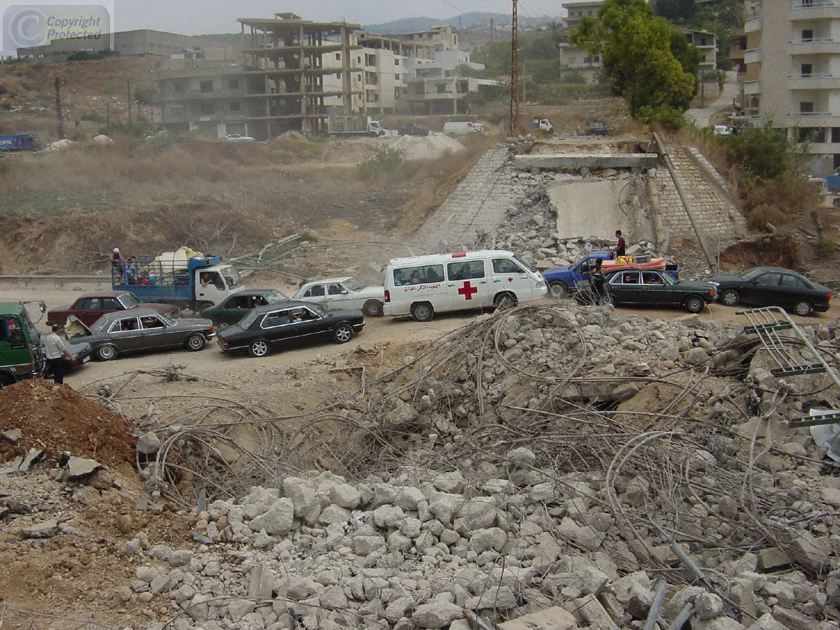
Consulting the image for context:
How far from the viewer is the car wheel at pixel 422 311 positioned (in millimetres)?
18438

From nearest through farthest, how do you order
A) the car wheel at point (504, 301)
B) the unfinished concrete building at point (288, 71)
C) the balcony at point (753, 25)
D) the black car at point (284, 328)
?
the black car at point (284, 328) → the car wheel at point (504, 301) → the balcony at point (753, 25) → the unfinished concrete building at point (288, 71)

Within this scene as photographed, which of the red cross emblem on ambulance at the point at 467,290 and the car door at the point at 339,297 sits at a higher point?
the red cross emblem on ambulance at the point at 467,290

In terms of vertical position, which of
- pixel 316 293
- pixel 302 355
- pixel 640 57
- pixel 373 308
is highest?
pixel 640 57

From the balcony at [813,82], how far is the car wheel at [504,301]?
1452 inches

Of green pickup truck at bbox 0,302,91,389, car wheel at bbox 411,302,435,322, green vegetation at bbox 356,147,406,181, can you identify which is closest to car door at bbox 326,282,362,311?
car wheel at bbox 411,302,435,322

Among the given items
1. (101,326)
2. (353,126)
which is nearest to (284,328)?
(101,326)

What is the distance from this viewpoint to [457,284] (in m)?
18.1

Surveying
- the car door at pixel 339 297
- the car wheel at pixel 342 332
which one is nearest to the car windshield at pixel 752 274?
the car door at pixel 339 297

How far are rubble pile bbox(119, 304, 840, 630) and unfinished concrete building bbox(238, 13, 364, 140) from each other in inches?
2175

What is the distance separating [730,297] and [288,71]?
52.3 m

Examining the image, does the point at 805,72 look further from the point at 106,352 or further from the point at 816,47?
the point at 106,352

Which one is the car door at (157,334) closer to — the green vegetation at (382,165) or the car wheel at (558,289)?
the car wheel at (558,289)

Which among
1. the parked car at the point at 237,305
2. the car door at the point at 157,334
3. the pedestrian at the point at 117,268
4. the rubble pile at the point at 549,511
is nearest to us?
the rubble pile at the point at 549,511

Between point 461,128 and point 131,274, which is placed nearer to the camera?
point 131,274
